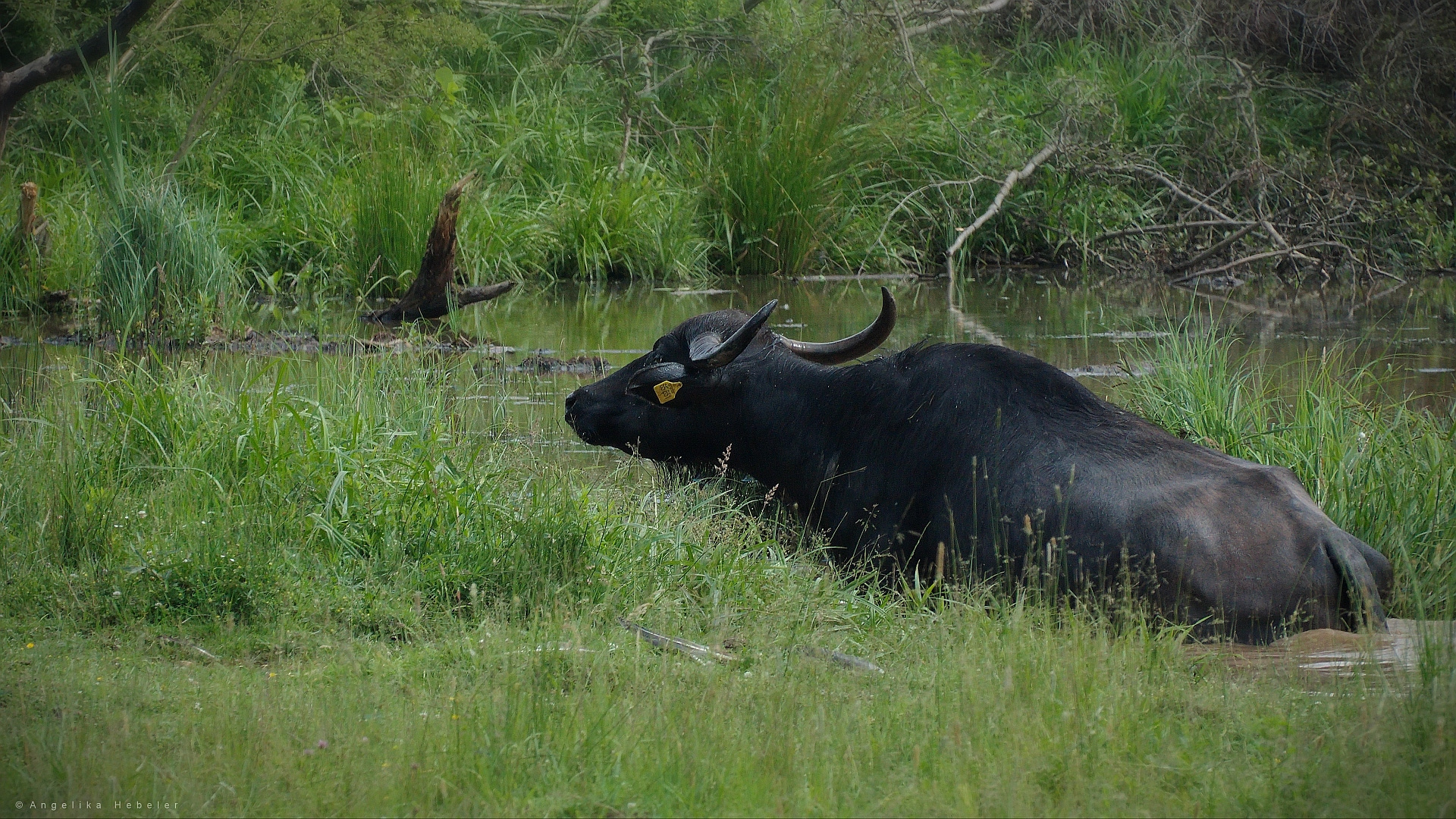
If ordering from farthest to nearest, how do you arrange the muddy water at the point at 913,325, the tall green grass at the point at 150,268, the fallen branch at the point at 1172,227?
the fallen branch at the point at 1172,227, the tall green grass at the point at 150,268, the muddy water at the point at 913,325

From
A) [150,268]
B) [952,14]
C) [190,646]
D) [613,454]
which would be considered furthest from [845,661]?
[952,14]

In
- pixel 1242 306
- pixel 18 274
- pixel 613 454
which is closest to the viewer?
pixel 613 454

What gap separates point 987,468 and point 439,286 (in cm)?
641

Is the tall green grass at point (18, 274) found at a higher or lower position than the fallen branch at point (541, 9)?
lower

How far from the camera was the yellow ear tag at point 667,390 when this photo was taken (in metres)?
6.62

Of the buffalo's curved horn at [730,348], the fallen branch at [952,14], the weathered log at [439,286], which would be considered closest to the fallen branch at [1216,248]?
the fallen branch at [952,14]

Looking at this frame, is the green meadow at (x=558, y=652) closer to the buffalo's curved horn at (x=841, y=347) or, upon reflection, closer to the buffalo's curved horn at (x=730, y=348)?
the buffalo's curved horn at (x=730, y=348)

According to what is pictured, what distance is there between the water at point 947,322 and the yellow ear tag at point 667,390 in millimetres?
750

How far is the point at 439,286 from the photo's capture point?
10711 mm

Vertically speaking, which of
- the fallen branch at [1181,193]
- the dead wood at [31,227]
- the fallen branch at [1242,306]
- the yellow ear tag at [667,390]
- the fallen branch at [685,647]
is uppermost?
the fallen branch at [1181,193]

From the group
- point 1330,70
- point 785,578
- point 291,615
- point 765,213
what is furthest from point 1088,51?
point 291,615

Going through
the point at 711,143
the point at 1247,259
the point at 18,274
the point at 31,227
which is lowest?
the point at 18,274

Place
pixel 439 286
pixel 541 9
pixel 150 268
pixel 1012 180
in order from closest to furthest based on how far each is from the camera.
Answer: pixel 150 268, pixel 439 286, pixel 1012 180, pixel 541 9

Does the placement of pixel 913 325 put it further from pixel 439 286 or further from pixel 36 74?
pixel 36 74
